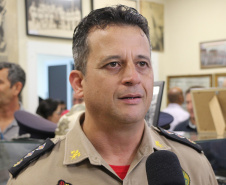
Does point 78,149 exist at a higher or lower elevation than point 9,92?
lower

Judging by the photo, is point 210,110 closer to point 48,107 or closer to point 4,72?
point 4,72

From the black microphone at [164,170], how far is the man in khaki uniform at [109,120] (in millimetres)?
262

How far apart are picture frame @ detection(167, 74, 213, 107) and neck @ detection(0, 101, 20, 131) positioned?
4.20 meters

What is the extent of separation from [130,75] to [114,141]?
0.80 feet

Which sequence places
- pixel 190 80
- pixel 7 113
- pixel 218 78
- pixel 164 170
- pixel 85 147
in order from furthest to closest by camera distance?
pixel 190 80 → pixel 218 78 → pixel 7 113 → pixel 85 147 → pixel 164 170

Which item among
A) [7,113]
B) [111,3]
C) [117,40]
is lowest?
[7,113]

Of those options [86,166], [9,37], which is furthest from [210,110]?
[9,37]

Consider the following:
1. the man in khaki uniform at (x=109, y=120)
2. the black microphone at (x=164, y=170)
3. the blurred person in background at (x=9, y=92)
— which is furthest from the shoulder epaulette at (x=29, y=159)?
the blurred person in background at (x=9, y=92)

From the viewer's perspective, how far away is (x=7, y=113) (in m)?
2.99

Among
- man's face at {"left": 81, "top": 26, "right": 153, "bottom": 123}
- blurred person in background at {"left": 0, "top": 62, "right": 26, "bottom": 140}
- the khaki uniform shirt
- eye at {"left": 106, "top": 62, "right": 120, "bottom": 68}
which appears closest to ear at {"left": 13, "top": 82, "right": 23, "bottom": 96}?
blurred person in background at {"left": 0, "top": 62, "right": 26, "bottom": 140}

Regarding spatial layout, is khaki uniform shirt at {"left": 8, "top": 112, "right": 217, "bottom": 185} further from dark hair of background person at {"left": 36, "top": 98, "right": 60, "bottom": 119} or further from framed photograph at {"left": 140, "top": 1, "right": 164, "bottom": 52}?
dark hair of background person at {"left": 36, "top": 98, "right": 60, "bottom": 119}

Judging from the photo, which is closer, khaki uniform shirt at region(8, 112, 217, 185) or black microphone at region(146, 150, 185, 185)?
black microphone at region(146, 150, 185, 185)

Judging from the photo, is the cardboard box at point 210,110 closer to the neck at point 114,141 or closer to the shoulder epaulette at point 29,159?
the neck at point 114,141

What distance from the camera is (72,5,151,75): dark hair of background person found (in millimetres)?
1249
